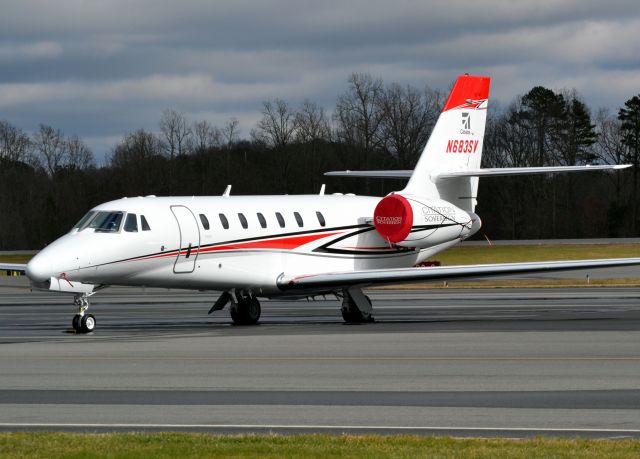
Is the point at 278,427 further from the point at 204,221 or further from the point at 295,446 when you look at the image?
the point at 204,221

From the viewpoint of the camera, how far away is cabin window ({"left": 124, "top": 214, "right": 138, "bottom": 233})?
83.3 ft

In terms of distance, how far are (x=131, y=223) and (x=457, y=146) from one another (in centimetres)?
944

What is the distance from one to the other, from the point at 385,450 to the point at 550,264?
55.8 feet

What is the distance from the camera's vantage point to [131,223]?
25.5 m

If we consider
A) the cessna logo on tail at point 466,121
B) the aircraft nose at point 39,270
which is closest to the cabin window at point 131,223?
the aircraft nose at point 39,270

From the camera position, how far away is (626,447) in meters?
9.93

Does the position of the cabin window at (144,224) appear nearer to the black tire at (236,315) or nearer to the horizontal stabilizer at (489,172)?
the black tire at (236,315)

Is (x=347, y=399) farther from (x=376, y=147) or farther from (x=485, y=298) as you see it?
(x=376, y=147)

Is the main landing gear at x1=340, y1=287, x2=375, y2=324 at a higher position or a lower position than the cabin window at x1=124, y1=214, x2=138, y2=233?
lower

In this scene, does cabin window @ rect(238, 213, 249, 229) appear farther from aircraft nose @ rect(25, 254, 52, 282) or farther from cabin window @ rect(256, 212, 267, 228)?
aircraft nose @ rect(25, 254, 52, 282)

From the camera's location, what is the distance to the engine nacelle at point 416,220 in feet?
95.6

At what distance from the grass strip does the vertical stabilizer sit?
19.9 metres

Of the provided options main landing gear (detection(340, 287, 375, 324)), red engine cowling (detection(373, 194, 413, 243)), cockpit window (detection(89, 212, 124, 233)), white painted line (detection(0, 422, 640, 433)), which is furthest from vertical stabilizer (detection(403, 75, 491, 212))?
white painted line (detection(0, 422, 640, 433))

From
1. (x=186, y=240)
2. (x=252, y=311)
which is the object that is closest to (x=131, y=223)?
(x=186, y=240)
